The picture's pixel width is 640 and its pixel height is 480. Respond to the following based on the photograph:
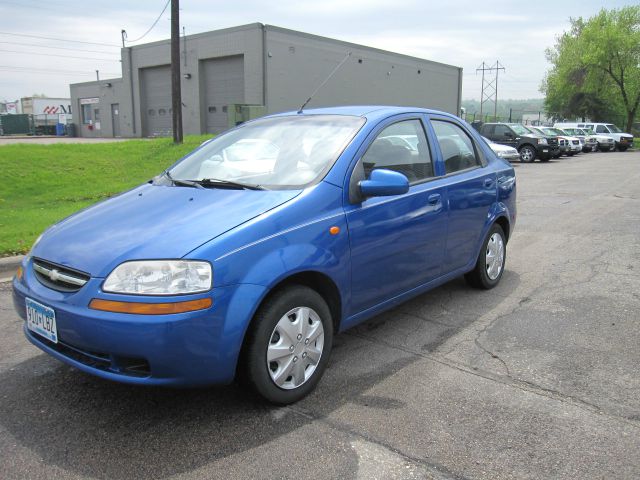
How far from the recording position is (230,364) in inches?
111

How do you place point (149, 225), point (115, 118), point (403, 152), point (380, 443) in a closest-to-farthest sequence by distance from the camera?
1. point (380, 443)
2. point (149, 225)
3. point (403, 152)
4. point (115, 118)

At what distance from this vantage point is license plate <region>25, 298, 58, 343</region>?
2.87m

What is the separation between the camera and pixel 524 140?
80.5 ft

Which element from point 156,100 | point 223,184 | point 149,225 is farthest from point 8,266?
point 156,100

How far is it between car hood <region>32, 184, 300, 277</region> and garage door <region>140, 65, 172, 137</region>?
3543cm

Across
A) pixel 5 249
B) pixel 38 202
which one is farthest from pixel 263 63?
pixel 5 249

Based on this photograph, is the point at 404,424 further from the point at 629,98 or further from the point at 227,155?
the point at 629,98

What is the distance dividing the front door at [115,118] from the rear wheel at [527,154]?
30341 millimetres

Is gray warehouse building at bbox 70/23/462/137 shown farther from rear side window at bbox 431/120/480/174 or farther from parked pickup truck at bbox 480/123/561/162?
rear side window at bbox 431/120/480/174

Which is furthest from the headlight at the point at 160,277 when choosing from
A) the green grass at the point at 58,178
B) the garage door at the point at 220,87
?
the garage door at the point at 220,87

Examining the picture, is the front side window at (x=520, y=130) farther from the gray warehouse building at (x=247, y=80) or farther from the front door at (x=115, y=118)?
the front door at (x=115, y=118)

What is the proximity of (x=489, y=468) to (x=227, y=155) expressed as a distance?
265 cm

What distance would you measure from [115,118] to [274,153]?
4303 centimetres

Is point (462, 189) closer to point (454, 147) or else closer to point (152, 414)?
point (454, 147)
